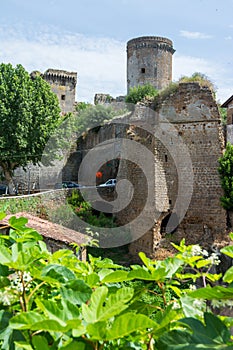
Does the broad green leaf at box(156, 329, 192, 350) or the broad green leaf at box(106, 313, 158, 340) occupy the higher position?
the broad green leaf at box(106, 313, 158, 340)

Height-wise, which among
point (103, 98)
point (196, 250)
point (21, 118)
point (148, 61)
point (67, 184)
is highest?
point (148, 61)

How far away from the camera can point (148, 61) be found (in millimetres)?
41719

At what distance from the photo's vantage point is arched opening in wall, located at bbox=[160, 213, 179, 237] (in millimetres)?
17203

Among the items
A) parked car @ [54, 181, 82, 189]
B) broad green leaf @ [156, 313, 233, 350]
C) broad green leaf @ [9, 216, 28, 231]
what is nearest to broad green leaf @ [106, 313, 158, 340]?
broad green leaf @ [156, 313, 233, 350]

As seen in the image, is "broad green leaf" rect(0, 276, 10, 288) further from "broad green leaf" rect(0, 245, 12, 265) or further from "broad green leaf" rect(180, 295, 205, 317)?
"broad green leaf" rect(180, 295, 205, 317)

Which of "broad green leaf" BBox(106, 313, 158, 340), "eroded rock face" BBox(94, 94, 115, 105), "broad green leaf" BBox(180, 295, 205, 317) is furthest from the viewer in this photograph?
"eroded rock face" BBox(94, 94, 115, 105)

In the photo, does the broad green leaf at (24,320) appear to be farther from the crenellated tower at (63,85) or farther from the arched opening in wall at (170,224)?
the crenellated tower at (63,85)

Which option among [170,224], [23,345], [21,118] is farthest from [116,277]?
[21,118]

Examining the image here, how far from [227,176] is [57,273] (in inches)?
595

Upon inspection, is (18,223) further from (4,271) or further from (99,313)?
(99,313)

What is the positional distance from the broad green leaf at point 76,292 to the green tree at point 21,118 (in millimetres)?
20250

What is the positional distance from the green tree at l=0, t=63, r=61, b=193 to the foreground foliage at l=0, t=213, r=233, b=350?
20.1m

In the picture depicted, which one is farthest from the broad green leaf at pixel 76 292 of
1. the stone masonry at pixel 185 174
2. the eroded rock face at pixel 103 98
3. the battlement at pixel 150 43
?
the battlement at pixel 150 43

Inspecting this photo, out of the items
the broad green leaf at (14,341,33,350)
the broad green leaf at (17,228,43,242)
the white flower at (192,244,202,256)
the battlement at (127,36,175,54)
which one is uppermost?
the battlement at (127,36,175,54)
